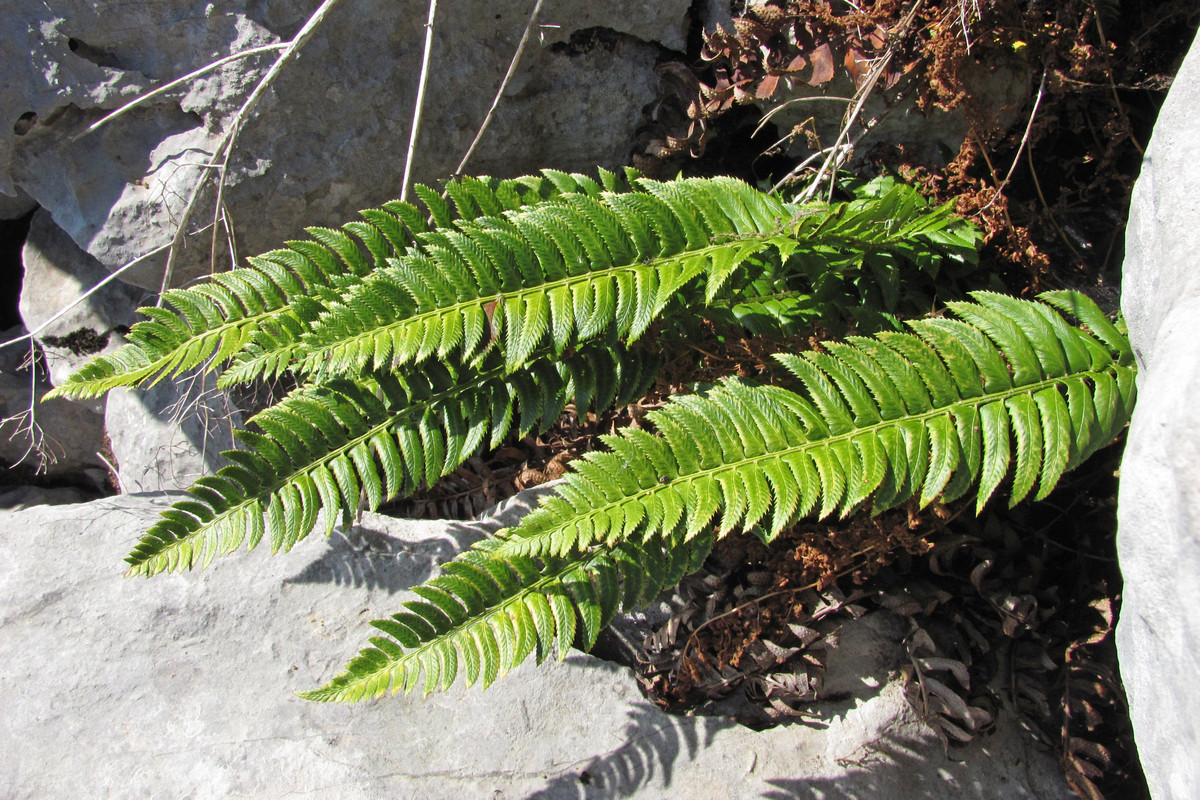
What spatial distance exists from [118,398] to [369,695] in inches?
94.8

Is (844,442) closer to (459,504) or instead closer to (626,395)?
(626,395)

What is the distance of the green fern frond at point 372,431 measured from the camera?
7.90 feet

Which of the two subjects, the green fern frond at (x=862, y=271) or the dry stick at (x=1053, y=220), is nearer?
the green fern frond at (x=862, y=271)

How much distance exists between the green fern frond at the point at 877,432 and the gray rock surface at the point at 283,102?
1.64 metres

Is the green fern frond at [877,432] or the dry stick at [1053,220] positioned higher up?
the dry stick at [1053,220]

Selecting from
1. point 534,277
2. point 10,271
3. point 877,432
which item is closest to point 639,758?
point 877,432

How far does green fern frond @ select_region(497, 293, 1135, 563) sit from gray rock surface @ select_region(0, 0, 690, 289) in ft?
5.37

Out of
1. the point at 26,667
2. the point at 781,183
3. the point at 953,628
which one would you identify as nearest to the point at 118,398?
the point at 26,667

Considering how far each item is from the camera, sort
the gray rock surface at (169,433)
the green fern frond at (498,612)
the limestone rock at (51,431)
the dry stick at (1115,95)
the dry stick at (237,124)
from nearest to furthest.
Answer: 1. the green fern frond at (498,612)
2. the dry stick at (1115,95)
3. the dry stick at (237,124)
4. the gray rock surface at (169,433)
5. the limestone rock at (51,431)

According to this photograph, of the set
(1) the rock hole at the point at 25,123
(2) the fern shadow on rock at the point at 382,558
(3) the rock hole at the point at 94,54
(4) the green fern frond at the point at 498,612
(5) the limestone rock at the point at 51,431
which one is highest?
(3) the rock hole at the point at 94,54

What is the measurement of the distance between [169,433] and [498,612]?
2.12m

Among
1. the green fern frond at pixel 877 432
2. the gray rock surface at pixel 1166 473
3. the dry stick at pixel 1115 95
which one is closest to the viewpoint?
the gray rock surface at pixel 1166 473

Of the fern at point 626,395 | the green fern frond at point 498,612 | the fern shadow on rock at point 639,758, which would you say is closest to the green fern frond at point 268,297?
the fern at point 626,395

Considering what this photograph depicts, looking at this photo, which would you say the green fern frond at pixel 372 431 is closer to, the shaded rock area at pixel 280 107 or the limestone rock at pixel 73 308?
the shaded rock area at pixel 280 107
